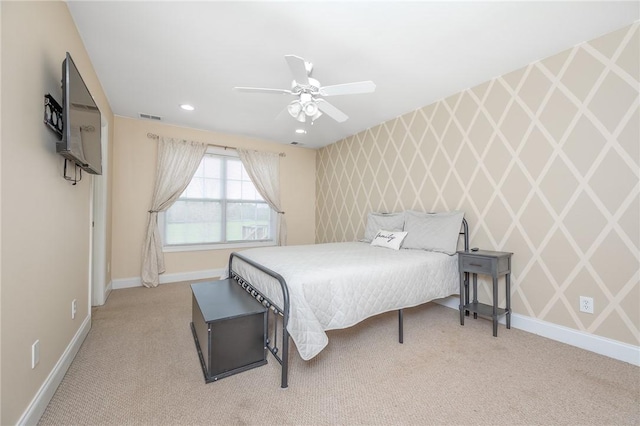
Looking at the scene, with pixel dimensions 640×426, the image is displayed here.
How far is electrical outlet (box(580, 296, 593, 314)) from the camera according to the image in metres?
2.21

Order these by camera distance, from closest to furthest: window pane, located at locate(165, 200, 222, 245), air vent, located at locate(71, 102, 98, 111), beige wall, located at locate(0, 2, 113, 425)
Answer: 1. beige wall, located at locate(0, 2, 113, 425)
2. air vent, located at locate(71, 102, 98, 111)
3. window pane, located at locate(165, 200, 222, 245)

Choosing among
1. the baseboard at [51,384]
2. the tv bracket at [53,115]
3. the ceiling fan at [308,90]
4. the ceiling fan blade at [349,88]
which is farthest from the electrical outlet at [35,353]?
the ceiling fan blade at [349,88]

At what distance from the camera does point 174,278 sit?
438 cm

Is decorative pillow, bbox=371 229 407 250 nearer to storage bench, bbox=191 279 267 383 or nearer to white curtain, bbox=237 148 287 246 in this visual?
storage bench, bbox=191 279 267 383

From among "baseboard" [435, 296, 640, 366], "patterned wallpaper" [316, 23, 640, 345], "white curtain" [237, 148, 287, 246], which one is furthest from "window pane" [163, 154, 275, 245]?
"baseboard" [435, 296, 640, 366]

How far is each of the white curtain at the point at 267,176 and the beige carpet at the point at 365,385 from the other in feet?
9.48

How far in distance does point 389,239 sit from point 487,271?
1086 mm

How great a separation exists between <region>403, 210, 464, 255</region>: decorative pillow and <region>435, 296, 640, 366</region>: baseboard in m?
0.87

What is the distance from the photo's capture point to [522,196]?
262 centimetres

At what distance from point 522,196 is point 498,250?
22.8 inches

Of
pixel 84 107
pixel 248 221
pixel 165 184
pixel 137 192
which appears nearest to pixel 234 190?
pixel 248 221

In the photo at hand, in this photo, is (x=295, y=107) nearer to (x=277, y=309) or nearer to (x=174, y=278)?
(x=277, y=309)

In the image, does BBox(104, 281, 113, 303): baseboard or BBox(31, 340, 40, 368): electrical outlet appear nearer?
BBox(31, 340, 40, 368): electrical outlet

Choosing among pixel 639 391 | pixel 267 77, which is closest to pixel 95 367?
pixel 267 77
